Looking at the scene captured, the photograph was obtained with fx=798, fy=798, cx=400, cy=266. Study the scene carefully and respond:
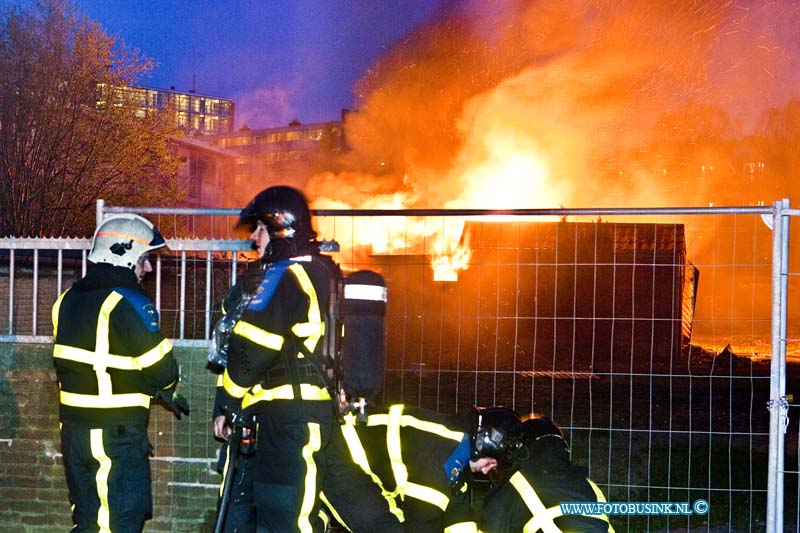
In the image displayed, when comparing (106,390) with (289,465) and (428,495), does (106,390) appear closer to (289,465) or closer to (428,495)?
(289,465)

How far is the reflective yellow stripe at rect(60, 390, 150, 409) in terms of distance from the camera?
14.7 ft

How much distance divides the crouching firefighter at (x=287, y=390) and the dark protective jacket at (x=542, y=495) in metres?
0.69

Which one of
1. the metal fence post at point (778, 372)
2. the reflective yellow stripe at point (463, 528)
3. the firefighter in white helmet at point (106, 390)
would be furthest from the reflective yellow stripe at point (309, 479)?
the metal fence post at point (778, 372)

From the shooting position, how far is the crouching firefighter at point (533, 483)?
3768 millimetres

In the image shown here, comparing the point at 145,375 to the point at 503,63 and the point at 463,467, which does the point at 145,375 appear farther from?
the point at 503,63

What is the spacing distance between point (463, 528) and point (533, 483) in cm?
58

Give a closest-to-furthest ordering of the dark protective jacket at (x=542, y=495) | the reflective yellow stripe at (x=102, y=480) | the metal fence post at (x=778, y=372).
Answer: the dark protective jacket at (x=542, y=495), the reflective yellow stripe at (x=102, y=480), the metal fence post at (x=778, y=372)

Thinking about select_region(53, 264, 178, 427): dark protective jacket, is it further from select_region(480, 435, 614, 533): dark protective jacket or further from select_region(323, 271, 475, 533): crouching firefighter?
select_region(480, 435, 614, 533): dark protective jacket

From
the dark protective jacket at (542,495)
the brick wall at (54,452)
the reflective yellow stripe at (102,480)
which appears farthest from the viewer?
the brick wall at (54,452)

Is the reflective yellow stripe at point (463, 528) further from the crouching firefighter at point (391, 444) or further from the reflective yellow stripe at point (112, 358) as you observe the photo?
the reflective yellow stripe at point (112, 358)

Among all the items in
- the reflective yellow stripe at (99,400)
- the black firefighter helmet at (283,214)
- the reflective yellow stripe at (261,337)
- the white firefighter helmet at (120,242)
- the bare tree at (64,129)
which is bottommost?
the reflective yellow stripe at (99,400)

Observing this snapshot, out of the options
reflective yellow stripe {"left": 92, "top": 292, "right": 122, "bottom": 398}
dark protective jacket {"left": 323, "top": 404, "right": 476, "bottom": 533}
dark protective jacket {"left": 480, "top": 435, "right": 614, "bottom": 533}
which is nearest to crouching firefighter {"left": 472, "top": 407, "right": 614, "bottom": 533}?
dark protective jacket {"left": 480, "top": 435, "right": 614, "bottom": 533}

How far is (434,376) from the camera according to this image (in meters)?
7.72

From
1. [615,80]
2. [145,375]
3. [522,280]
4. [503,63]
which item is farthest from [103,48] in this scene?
[145,375]
